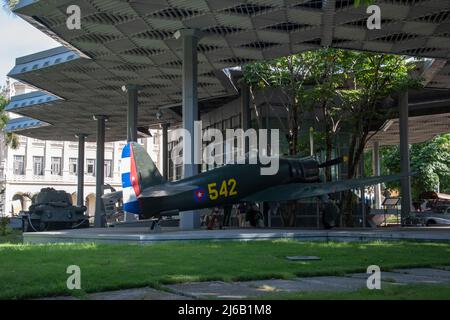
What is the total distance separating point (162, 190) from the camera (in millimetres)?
18094

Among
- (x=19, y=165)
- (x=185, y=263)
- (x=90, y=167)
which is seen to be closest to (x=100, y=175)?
(x=185, y=263)

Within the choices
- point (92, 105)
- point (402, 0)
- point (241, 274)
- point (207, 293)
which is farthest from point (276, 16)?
point (92, 105)

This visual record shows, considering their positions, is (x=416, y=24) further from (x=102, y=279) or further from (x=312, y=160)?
(x=102, y=279)

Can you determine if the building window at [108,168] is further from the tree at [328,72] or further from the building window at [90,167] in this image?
the tree at [328,72]

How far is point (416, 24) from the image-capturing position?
894 inches

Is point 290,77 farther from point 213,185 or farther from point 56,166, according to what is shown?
point 56,166

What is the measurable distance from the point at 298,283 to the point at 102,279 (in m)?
3.28

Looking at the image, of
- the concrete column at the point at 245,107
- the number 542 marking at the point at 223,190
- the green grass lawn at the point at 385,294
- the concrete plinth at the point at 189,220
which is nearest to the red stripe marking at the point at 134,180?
the number 542 marking at the point at 223,190

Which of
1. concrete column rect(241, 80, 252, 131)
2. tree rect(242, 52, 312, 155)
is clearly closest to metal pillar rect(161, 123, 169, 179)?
concrete column rect(241, 80, 252, 131)

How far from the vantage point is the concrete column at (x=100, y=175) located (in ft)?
135

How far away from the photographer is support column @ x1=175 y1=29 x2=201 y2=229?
75.9ft

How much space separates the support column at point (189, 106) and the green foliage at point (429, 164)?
4355 centimetres

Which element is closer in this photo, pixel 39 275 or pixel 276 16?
pixel 39 275

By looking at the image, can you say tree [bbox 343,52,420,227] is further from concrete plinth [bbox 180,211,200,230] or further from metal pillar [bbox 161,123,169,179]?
metal pillar [bbox 161,123,169,179]
